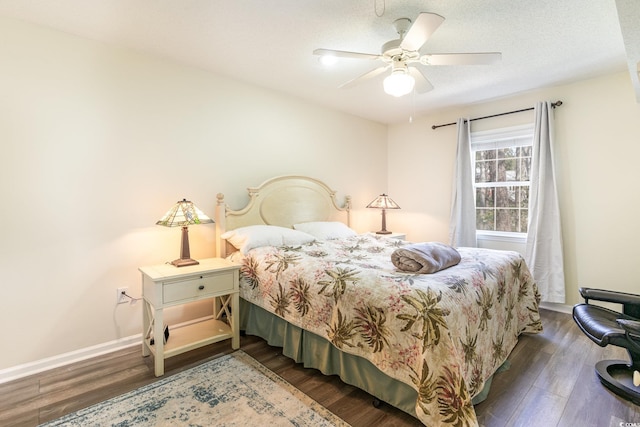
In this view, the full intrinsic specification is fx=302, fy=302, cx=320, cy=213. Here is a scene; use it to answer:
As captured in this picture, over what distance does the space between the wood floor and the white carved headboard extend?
1.13m

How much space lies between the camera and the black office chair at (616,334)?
1.68 metres

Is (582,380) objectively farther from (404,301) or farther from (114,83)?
(114,83)

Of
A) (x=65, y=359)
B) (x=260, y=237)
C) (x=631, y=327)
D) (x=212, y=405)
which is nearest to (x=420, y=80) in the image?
(x=260, y=237)

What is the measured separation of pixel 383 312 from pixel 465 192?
2887 millimetres

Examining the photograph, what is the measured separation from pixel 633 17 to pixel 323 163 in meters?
2.89

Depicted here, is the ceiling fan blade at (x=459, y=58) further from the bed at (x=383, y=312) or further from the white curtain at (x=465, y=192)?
the white curtain at (x=465, y=192)

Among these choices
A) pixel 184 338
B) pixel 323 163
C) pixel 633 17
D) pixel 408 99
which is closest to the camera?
pixel 633 17

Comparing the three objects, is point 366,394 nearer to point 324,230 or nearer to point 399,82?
point 324,230

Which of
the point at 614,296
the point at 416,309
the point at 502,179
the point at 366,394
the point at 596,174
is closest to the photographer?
the point at 416,309

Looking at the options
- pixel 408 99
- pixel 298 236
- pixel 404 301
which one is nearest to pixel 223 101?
pixel 298 236

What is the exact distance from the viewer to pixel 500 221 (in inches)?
150

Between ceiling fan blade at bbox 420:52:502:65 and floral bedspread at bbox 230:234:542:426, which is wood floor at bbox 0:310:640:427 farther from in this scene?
ceiling fan blade at bbox 420:52:502:65

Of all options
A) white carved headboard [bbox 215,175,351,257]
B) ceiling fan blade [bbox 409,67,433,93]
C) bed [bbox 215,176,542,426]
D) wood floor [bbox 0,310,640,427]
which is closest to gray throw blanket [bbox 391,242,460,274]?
bed [bbox 215,176,542,426]

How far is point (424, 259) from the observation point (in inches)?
74.7
